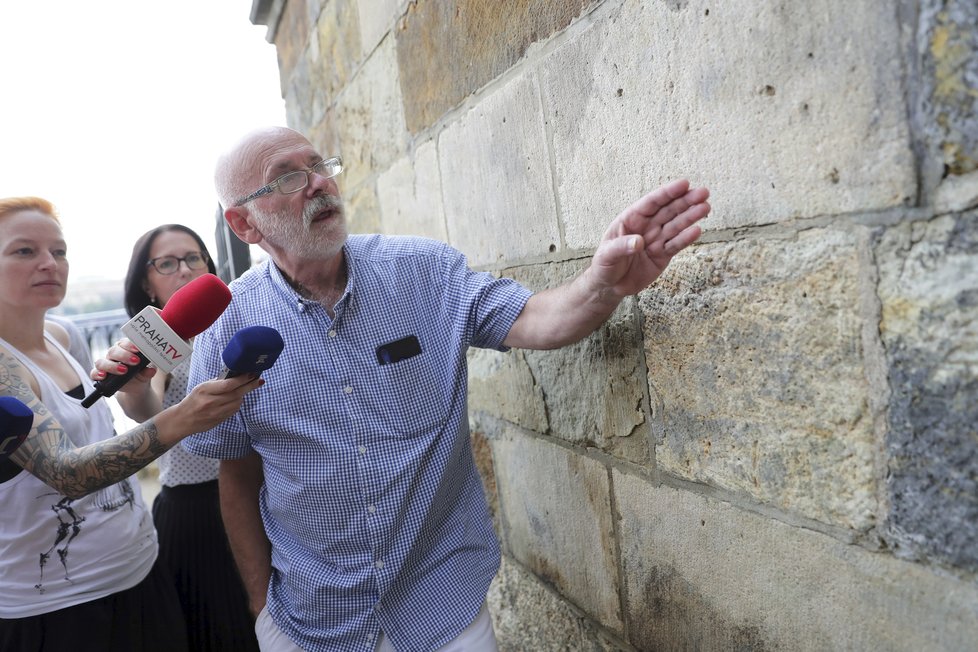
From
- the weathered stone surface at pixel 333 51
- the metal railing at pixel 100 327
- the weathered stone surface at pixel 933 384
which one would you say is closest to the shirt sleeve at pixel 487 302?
the weathered stone surface at pixel 933 384

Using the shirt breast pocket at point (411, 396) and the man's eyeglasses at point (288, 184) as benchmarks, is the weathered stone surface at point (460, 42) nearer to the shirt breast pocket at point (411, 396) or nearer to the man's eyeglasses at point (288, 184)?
the man's eyeglasses at point (288, 184)

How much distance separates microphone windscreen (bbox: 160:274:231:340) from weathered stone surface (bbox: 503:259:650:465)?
790 mm

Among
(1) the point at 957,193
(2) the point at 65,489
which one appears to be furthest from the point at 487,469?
(1) the point at 957,193

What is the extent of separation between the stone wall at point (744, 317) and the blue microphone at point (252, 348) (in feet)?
2.34

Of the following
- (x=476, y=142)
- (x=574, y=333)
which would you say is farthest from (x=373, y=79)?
(x=574, y=333)

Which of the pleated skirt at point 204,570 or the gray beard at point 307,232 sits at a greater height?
the gray beard at point 307,232

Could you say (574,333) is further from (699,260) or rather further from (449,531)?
(449,531)

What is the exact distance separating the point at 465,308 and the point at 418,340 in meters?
0.15

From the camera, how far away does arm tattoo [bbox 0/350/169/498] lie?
1.63 meters

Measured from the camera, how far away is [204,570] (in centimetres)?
242

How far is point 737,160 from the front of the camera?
1190 mm

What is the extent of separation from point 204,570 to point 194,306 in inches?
49.7

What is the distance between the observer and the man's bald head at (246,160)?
1907mm

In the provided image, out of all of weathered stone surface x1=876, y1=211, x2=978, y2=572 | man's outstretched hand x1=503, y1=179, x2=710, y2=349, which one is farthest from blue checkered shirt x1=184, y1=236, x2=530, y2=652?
weathered stone surface x1=876, y1=211, x2=978, y2=572
